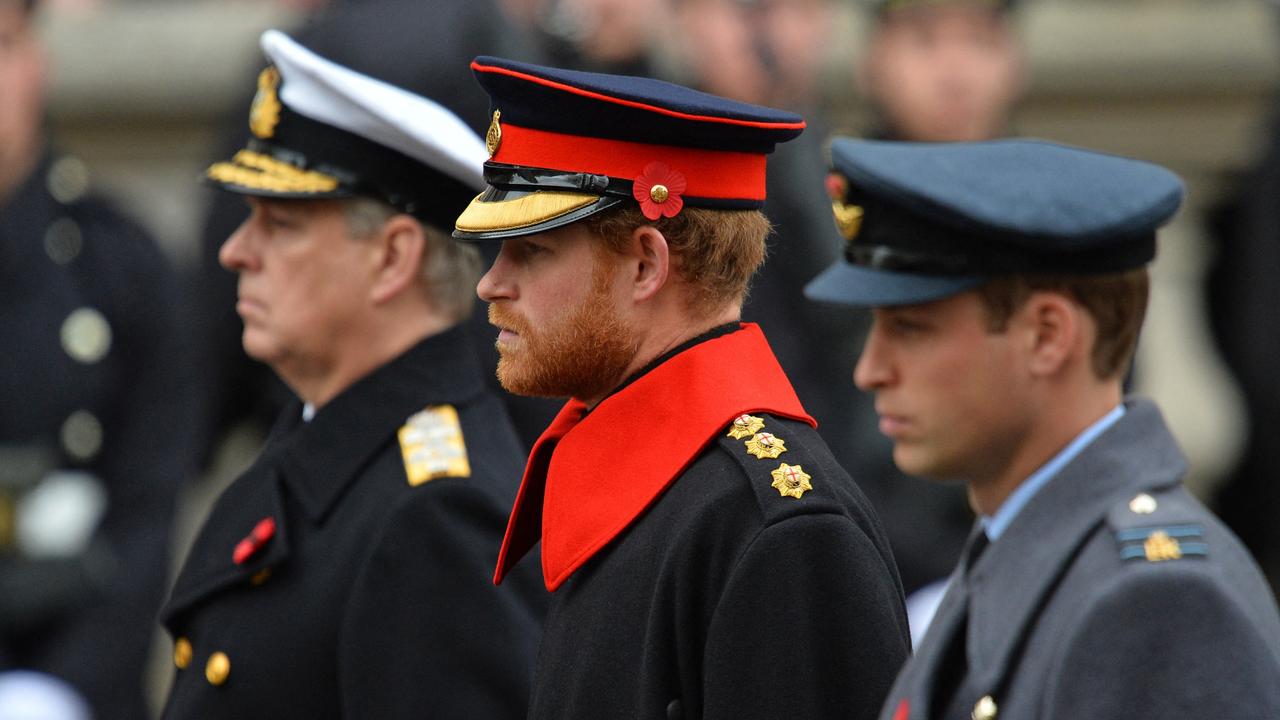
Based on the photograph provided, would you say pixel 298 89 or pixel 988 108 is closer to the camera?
pixel 298 89

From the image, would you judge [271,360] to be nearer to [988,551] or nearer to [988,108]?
[988,551]

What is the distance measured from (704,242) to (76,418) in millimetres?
3876

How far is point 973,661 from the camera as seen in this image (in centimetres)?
326

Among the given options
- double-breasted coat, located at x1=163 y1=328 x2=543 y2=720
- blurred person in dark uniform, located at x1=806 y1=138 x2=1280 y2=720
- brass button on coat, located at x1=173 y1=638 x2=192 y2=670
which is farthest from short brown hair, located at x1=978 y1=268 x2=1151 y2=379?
brass button on coat, located at x1=173 y1=638 x2=192 y2=670

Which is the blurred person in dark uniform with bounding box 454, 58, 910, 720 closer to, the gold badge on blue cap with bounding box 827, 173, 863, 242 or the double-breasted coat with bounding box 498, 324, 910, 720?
the double-breasted coat with bounding box 498, 324, 910, 720

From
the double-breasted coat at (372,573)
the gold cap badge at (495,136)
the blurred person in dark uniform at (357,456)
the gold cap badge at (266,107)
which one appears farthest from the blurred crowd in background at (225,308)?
the gold cap badge at (495,136)

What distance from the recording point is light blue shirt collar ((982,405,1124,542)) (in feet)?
11.0

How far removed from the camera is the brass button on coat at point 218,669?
4.09 metres

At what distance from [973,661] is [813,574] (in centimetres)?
27

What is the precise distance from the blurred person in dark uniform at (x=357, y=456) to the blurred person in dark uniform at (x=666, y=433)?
35 centimetres

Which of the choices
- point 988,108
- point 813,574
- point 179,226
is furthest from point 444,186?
point 179,226

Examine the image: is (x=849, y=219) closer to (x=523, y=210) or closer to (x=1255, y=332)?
(x=523, y=210)

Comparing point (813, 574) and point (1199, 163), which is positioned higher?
point (813, 574)

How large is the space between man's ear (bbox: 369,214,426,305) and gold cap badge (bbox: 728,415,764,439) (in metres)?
1.10
